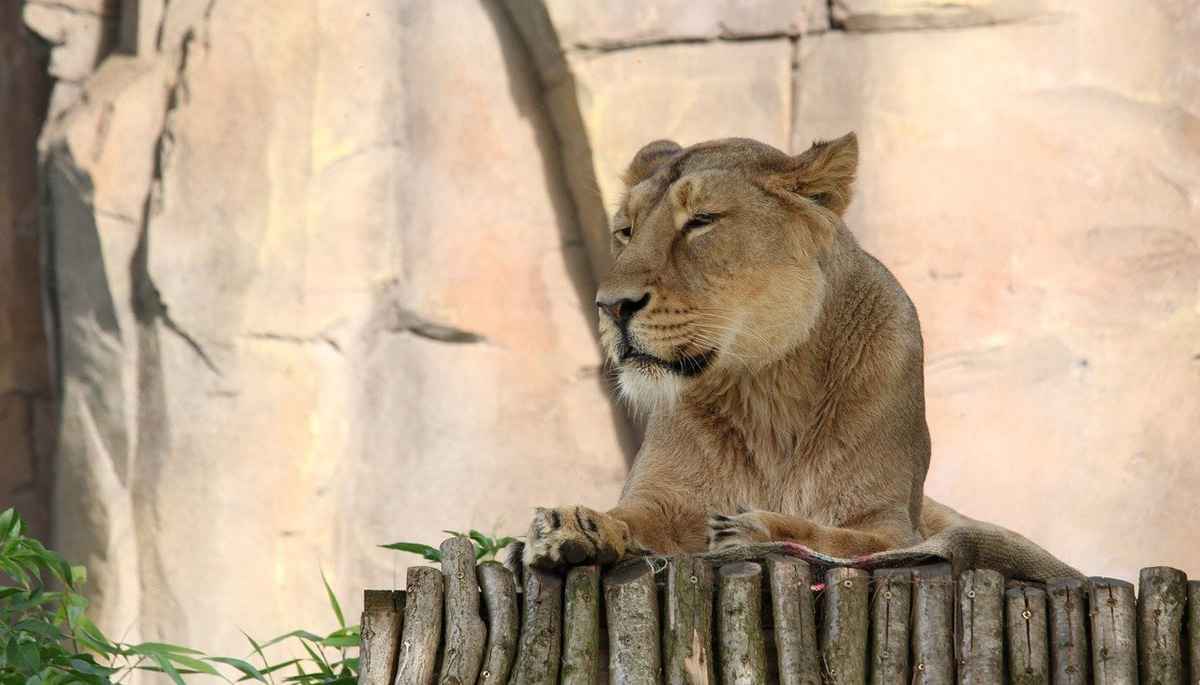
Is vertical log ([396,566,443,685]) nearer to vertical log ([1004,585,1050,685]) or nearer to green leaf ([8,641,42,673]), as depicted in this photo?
green leaf ([8,641,42,673])

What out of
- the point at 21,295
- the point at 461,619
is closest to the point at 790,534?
the point at 461,619

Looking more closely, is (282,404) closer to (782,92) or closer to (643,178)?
(782,92)

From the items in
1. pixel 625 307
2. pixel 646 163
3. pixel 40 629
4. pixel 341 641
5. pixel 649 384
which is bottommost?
pixel 341 641

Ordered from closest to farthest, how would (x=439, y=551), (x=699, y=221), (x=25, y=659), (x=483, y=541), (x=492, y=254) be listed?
(x=25, y=659) < (x=699, y=221) < (x=439, y=551) < (x=483, y=541) < (x=492, y=254)

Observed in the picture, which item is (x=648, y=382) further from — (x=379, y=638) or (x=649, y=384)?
(x=379, y=638)

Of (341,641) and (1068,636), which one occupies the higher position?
(1068,636)

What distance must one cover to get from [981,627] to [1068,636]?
17cm

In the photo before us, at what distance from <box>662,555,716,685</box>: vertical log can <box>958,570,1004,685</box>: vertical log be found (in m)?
0.49

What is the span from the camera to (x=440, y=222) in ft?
23.5

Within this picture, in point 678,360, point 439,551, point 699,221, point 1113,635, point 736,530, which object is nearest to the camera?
point 1113,635

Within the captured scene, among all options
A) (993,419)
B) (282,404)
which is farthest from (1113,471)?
(282,404)

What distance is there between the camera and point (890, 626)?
2824 mm

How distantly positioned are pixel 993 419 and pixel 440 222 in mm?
Answer: 2796

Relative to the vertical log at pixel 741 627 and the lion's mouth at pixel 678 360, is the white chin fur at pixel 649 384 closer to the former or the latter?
the lion's mouth at pixel 678 360
